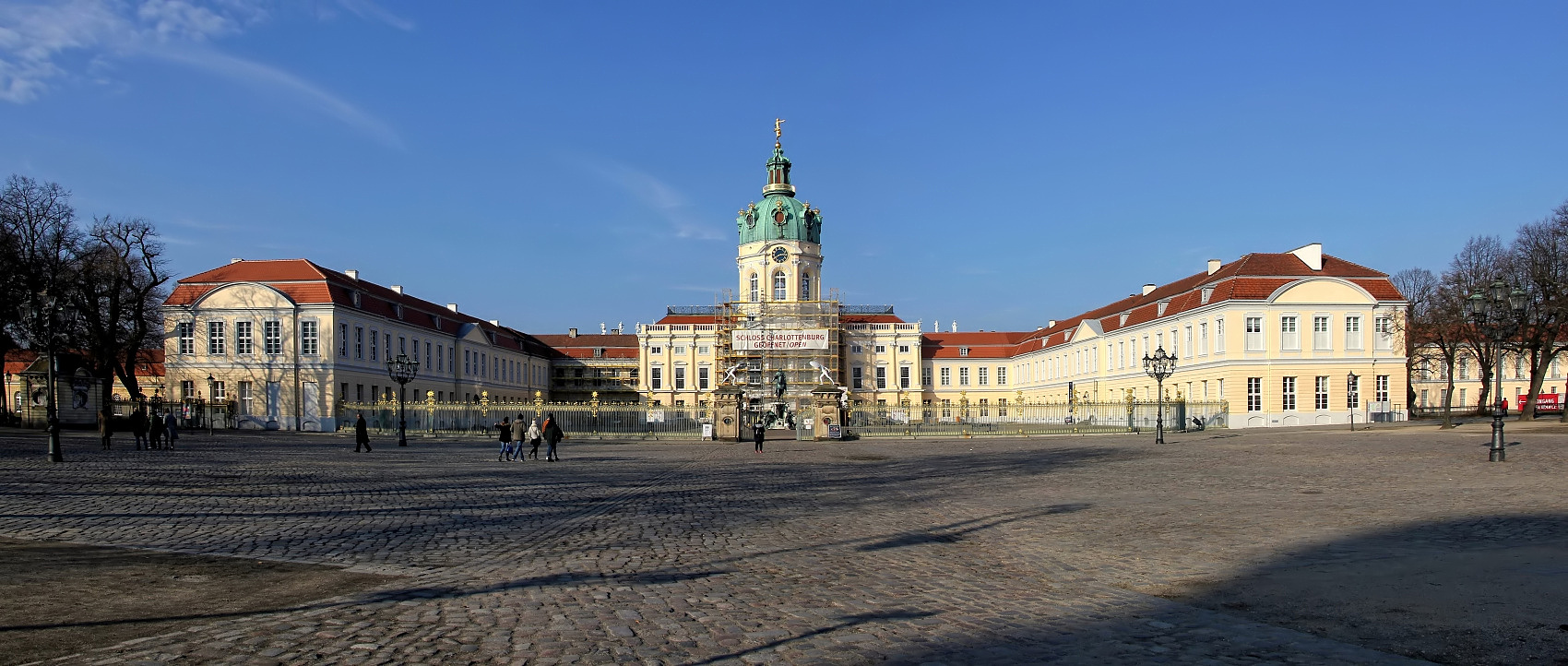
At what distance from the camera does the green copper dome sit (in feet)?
284

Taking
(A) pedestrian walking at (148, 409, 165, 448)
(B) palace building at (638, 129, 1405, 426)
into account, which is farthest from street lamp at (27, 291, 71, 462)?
(B) palace building at (638, 129, 1405, 426)

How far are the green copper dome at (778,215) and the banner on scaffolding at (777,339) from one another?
2359 centimetres

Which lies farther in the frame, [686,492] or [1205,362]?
[1205,362]

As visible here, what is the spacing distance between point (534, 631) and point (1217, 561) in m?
6.89

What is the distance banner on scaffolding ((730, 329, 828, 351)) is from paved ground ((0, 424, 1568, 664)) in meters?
37.2

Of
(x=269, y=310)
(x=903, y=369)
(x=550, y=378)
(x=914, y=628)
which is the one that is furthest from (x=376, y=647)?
(x=550, y=378)

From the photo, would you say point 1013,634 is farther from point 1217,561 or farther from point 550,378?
point 550,378

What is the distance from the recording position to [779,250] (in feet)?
282

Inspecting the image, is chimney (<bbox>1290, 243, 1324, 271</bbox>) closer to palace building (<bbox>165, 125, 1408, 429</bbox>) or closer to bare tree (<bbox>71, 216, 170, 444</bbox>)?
palace building (<bbox>165, 125, 1408, 429</bbox>)

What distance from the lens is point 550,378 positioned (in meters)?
104

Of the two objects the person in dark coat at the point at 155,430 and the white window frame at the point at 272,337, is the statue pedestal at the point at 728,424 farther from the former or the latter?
the white window frame at the point at 272,337

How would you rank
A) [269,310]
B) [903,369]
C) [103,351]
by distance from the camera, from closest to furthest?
[103,351] → [269,310] → [903,369]

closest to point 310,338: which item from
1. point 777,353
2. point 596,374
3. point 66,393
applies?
point 66,393

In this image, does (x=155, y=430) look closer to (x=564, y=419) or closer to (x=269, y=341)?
(x=564, y=419)
